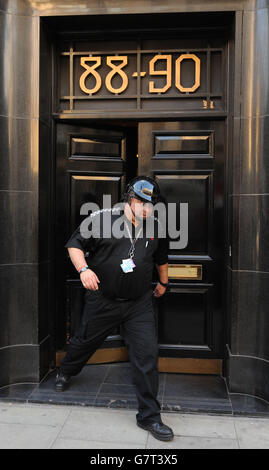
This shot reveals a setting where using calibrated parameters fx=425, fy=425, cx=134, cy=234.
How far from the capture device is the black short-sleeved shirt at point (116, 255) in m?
3.43

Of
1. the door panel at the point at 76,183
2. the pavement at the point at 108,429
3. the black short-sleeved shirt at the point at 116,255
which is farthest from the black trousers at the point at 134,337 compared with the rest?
the door panel at the point at 76,183

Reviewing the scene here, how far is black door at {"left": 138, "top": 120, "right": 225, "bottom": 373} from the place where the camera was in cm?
446

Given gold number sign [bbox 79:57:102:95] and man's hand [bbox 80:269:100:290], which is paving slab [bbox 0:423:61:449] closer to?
man's hand [bbox 80:269:100:290]

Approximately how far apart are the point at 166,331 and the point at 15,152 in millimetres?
2434

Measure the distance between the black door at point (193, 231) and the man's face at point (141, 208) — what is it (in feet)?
3.74

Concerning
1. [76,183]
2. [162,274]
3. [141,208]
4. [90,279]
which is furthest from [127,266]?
[76,183]

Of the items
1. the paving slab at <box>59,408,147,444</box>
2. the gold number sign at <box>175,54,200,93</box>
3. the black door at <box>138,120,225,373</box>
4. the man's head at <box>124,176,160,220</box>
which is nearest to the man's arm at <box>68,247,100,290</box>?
the man's head at <box>124,176,160,220</box>

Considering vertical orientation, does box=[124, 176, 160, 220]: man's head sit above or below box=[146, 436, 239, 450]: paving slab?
above

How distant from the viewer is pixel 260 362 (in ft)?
13.0

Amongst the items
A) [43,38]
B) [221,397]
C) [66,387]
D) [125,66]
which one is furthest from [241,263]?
[43,38]

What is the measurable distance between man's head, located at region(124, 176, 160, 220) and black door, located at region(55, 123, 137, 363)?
1244 millimetres

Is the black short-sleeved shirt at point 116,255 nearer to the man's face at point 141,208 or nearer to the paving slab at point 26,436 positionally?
the man's face at point 141,208

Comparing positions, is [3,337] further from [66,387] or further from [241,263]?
[241,263]

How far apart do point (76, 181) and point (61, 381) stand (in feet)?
6.73
